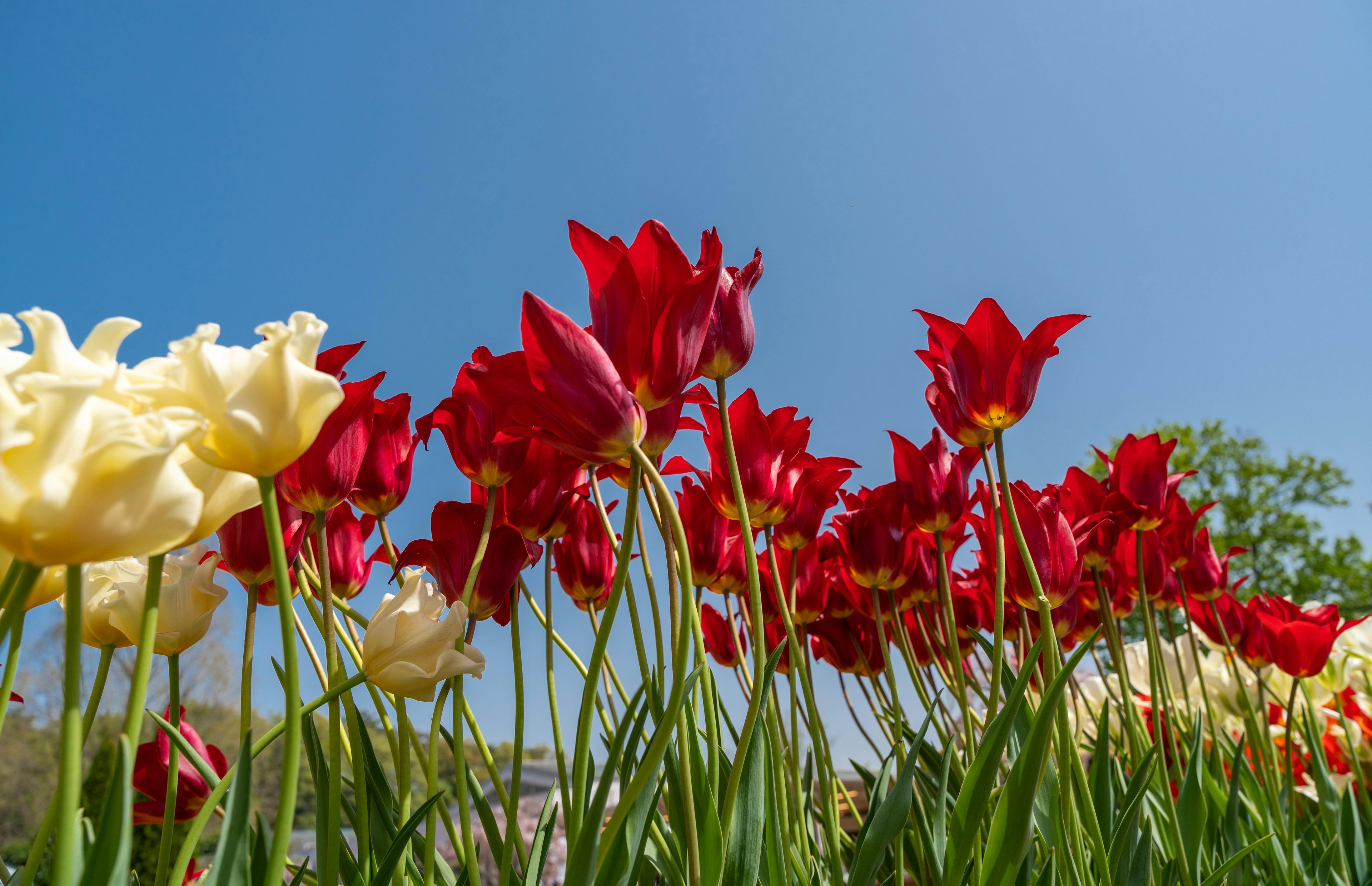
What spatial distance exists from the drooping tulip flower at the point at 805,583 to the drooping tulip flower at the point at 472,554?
60cm

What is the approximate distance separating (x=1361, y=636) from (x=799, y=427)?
8.34ft

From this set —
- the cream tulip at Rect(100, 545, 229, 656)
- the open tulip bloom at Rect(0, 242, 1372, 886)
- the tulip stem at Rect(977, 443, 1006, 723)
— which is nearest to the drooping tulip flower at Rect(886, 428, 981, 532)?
the open tulip bloom at Rect(0, 242, 1372, 886)

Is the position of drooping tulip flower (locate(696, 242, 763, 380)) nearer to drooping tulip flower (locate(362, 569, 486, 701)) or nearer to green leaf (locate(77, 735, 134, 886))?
drooping tulip flower (locate(362, 569, 486, 701))

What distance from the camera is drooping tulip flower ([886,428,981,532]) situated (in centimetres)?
114

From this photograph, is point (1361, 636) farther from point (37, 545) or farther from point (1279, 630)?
point (37, 545)

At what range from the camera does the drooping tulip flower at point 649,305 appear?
0.62 m

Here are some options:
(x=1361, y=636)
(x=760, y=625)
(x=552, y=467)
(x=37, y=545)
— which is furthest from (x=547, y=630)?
(x=1361, y=636)

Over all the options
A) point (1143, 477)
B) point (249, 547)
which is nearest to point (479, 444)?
point (249, 547)

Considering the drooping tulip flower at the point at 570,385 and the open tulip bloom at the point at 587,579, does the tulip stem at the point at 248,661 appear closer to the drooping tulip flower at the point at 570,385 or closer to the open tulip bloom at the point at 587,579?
the open tulip bloom at the point at 587,579

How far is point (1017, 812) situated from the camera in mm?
753

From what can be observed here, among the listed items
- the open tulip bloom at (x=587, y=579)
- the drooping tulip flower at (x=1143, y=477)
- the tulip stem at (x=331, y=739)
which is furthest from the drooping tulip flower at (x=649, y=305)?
the drooping tulip flower at (x=1143, y=477)

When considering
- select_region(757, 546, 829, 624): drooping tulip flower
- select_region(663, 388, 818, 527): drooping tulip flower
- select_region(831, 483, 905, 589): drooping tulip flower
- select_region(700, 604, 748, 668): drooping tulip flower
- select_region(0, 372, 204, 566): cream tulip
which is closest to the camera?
select_region(0, 372, 204, 566): cream tulip

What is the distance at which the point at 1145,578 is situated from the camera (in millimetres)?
1594

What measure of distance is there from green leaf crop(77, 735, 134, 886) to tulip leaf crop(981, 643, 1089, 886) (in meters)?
0.68
